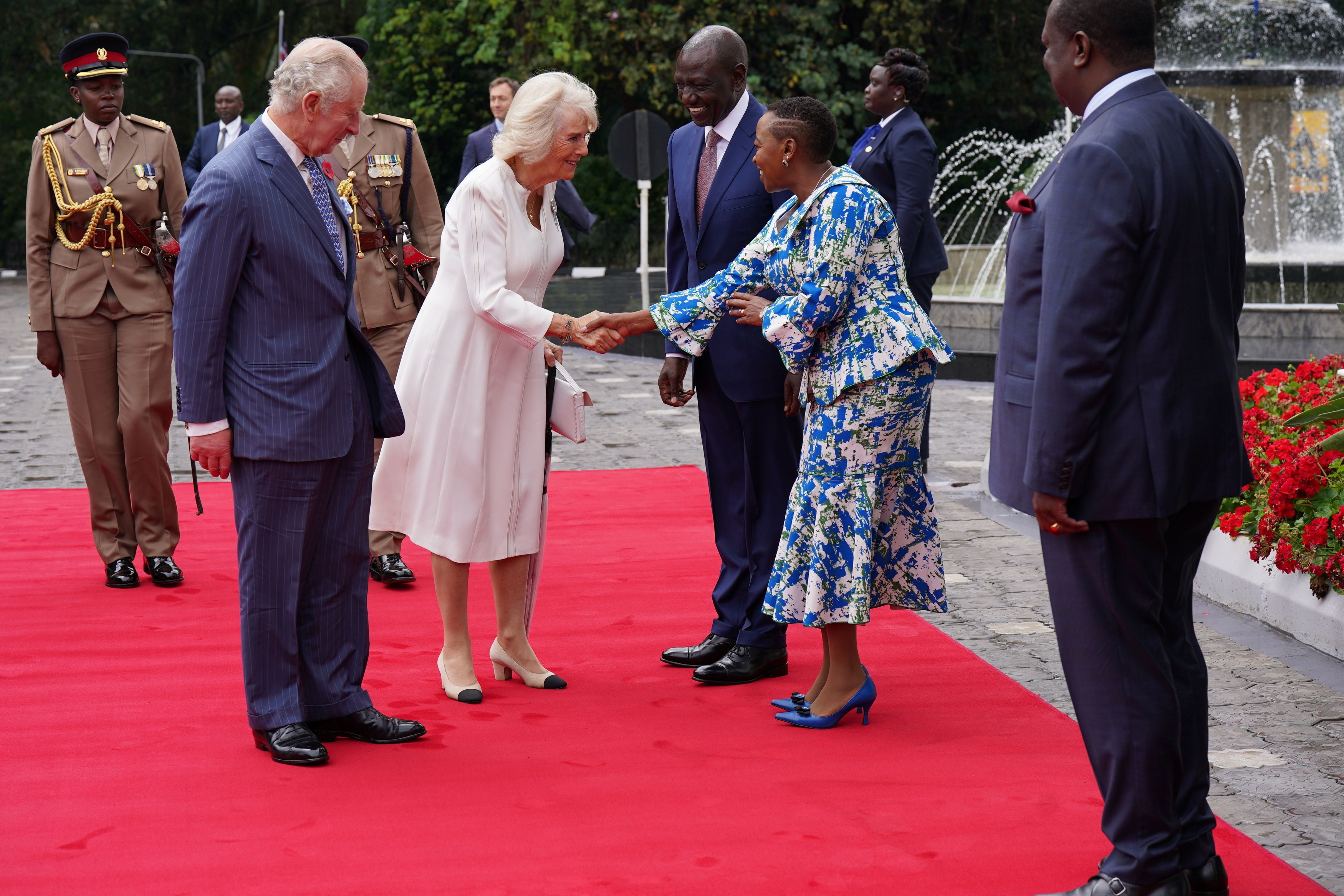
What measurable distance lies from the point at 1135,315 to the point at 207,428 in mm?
2342

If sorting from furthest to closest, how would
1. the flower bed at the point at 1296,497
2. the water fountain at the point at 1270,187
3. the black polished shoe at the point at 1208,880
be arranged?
the water fountain at the point at 1270,187 → the flower bed at the point at 1296,497 → the black polished shoe at the point at 1208,880

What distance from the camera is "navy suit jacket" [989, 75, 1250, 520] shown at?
2.81 meters

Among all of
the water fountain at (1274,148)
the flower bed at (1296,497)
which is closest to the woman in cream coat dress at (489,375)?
the flower bed at (1296,497)

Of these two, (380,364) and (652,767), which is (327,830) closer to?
(652,767)

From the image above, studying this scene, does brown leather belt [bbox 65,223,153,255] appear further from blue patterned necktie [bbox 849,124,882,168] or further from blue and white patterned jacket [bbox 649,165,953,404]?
blue patterned necktie [bbox 849,124,882,168]

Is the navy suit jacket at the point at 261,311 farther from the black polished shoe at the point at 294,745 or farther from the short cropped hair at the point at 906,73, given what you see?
the short cropped hair at the point at 906,73

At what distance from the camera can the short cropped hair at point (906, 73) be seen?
7.59 meters

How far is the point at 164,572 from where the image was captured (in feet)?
19.8

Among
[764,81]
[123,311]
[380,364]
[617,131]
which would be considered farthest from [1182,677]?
[764,81]

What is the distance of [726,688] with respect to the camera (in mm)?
4727

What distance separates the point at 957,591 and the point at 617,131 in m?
11.6

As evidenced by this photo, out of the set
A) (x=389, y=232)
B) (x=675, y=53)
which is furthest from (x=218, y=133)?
(x=675, y=53)

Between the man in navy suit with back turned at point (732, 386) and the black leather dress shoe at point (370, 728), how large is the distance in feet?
3.31

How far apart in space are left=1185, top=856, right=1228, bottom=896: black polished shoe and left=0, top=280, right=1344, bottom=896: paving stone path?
293mm
